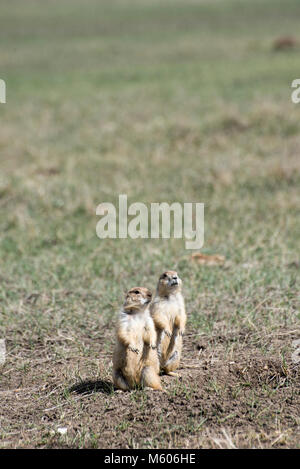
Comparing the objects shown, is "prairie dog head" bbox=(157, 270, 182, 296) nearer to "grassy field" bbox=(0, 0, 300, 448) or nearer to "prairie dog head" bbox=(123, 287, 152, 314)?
"prairie dog head" bbox=(123, 287, 152, 314)

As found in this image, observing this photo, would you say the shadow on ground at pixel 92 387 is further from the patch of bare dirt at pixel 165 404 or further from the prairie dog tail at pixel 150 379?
the prairie dog tail at pixel 150 379

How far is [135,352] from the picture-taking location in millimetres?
3836

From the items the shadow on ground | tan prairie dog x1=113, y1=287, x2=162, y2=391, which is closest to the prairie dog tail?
tan prairie dog x1=113, y1=287, x2=162, y2=391

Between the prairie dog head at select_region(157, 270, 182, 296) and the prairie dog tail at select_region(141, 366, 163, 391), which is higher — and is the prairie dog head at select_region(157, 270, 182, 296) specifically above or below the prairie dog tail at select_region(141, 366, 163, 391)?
above

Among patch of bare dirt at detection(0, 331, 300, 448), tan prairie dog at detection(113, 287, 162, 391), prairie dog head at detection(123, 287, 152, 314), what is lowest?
patch of bare dirt at detection(0, 331, 300, 448)

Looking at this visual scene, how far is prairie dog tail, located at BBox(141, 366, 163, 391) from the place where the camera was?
3.91m

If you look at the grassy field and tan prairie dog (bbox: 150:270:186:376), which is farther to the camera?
tan prairie dog (bbox: 150:270:186:376)

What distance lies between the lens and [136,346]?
383 cm

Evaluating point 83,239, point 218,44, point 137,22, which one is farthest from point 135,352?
point 137,22

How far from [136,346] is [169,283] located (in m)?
0.51

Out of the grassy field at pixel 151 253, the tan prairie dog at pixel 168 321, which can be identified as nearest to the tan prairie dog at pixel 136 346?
the grassy field at pixel 151 253

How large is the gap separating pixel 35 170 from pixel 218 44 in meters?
17.1

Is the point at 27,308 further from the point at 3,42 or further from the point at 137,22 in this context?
the point at 137,22

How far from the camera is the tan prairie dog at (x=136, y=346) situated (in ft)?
12.5
